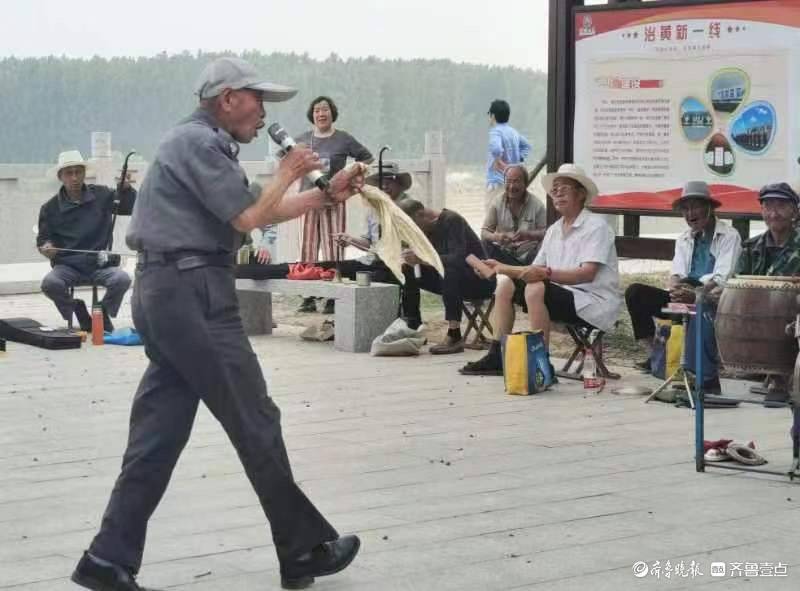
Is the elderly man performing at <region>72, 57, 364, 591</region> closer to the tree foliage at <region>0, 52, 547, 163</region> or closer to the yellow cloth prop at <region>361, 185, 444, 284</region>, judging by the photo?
the yellow cloth prop at <region>361, 185, 444, 284</region>

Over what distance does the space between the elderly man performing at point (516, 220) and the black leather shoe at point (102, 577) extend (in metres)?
7.08

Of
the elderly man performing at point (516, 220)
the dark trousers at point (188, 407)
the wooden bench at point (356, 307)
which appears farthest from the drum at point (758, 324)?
the wooden bench at point (356, 307)

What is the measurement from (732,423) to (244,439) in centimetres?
420

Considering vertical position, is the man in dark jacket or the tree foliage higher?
the tree foliage

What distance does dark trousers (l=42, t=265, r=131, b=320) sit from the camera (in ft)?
43.1

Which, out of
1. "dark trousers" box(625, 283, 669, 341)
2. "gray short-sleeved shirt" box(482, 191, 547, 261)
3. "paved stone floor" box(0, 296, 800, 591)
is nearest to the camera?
"paved stone floor" box(0, 296, 800, 591)

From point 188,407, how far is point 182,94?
820 inches

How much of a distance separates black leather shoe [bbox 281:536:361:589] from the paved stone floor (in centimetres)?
9

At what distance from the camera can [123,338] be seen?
12828 millimetres

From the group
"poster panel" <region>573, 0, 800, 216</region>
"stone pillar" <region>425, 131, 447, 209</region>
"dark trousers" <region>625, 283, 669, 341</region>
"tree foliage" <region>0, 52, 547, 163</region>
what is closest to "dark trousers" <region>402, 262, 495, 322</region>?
"poster panel" <region>573, 0, 800, 216</region>

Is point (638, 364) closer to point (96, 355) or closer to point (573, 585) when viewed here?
point (96, 355)

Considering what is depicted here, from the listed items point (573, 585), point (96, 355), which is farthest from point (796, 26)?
point (573, 585)

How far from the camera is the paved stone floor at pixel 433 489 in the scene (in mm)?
5902

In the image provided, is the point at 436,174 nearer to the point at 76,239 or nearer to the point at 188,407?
the point at 76,239
